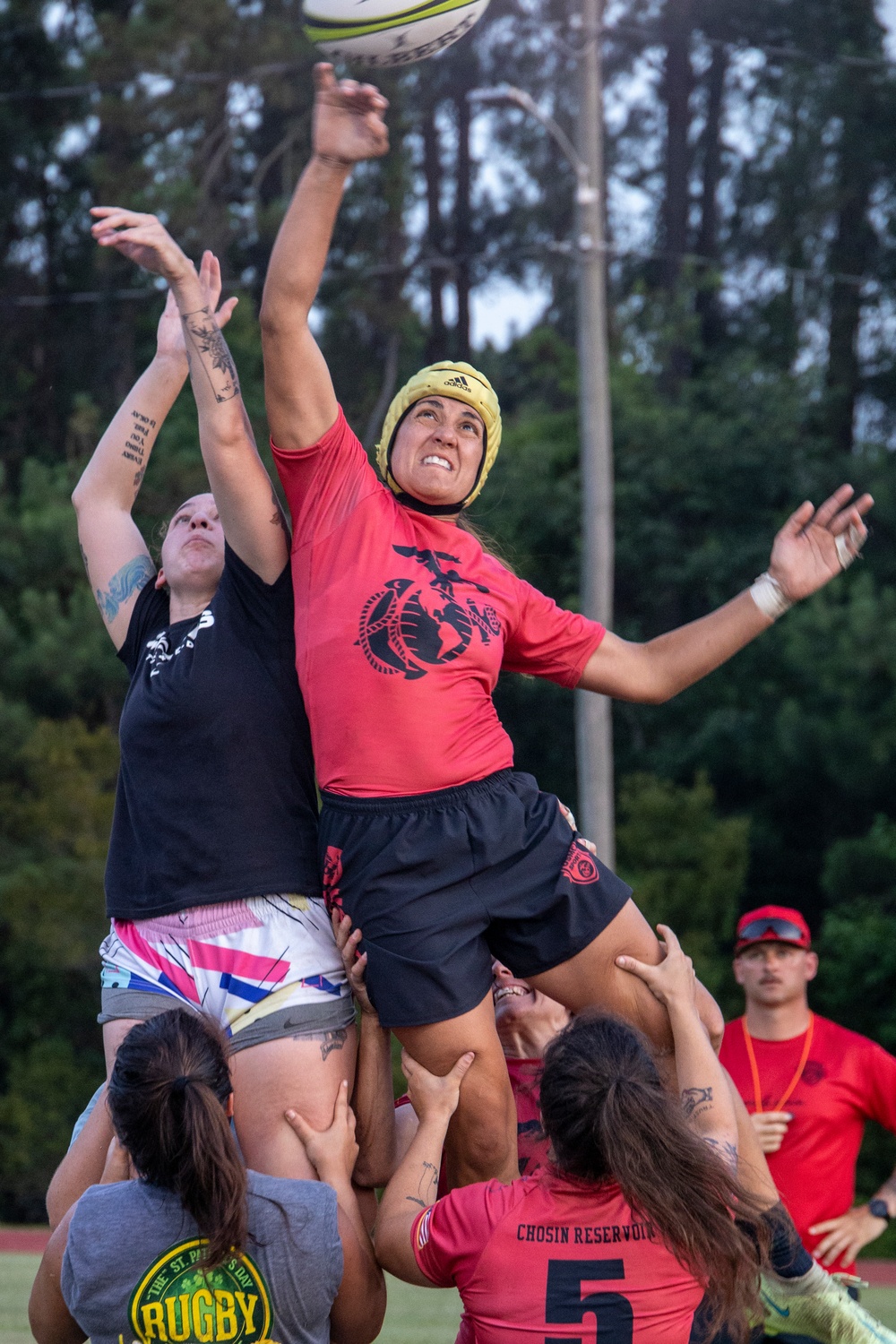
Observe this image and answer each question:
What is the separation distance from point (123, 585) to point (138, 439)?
0.41 m

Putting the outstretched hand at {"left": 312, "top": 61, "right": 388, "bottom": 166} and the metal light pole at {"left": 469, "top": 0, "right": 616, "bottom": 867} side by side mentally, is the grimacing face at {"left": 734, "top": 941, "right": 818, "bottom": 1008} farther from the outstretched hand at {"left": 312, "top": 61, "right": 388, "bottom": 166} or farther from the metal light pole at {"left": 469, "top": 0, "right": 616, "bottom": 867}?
the metal light pole at {"left": 469, "top": 0, "right": 616, "bottom": 867}

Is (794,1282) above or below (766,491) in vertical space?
below

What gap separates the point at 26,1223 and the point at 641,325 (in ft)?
41.6

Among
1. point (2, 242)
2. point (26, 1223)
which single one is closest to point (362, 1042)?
point (26, 1223)

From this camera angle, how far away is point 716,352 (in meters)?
18.8

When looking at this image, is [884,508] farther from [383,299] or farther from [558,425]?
[383,299]

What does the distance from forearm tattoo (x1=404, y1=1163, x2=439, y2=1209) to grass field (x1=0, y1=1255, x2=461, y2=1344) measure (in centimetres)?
372

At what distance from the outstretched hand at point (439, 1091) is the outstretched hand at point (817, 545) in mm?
1353

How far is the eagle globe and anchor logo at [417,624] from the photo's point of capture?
308cm

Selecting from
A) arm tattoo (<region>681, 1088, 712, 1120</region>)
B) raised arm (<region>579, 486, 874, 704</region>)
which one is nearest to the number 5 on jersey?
arm tattoo (<region>681, 1088, 712, 1120</region>)

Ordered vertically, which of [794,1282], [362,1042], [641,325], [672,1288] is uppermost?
[641,325]

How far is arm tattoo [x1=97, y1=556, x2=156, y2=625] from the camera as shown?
12.0 ft

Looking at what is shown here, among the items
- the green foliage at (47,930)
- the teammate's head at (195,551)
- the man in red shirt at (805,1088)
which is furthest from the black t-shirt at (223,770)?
the green foliage at (47,930)

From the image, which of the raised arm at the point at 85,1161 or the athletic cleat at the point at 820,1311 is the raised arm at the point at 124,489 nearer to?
the raised arm at the point at 85,1161
